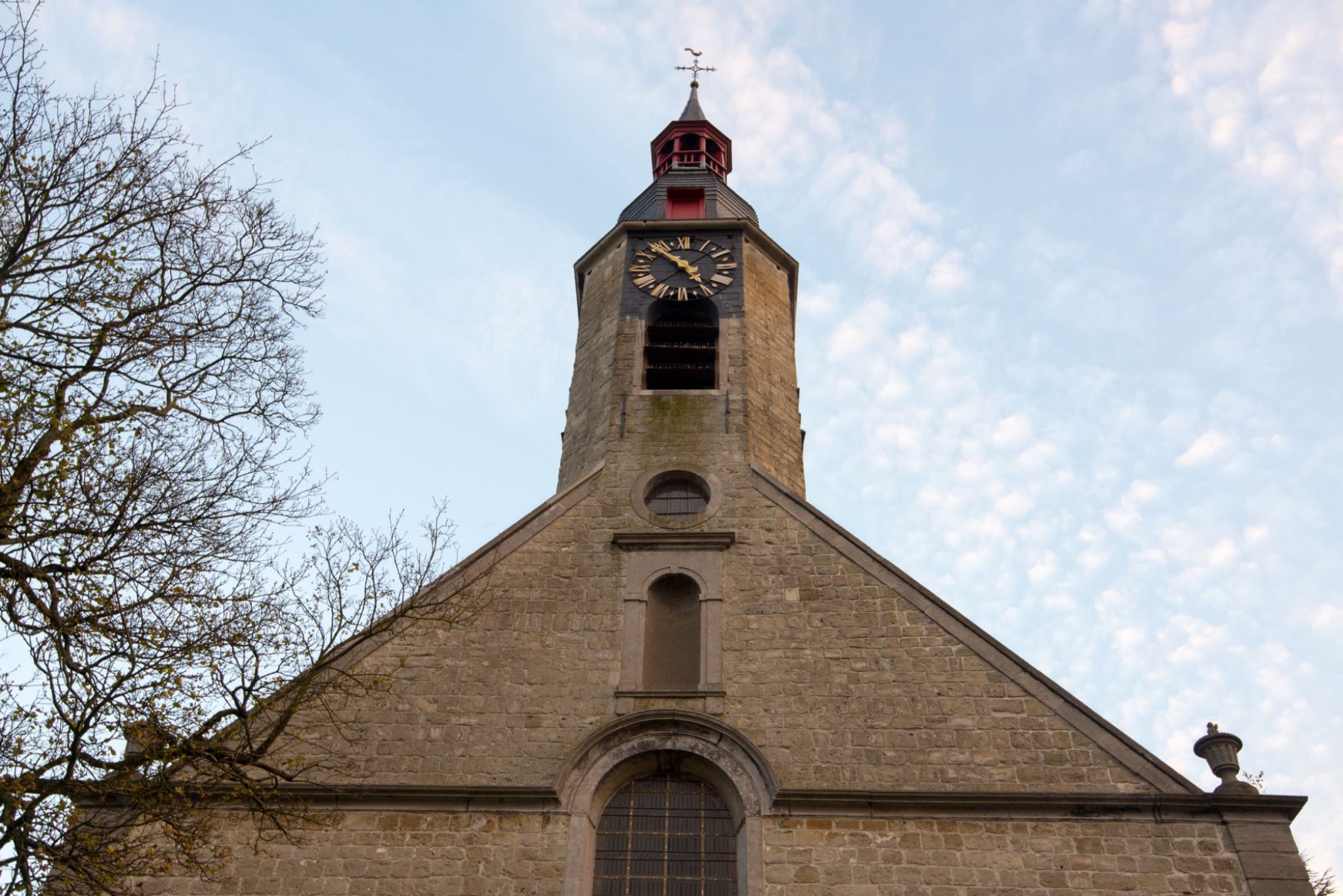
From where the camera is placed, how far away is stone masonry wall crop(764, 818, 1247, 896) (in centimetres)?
1036

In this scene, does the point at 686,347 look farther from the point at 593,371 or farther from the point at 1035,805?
the point at 1035,805

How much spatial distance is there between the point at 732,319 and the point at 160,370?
10.1m

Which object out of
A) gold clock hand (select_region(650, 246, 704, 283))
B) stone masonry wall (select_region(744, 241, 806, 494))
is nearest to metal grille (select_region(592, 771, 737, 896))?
stone masonry wall (select_region(744, 241, 806, 494))

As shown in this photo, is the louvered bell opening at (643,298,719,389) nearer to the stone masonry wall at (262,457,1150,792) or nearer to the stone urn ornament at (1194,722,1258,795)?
the stone masonry wall at (262,457,1150,792)

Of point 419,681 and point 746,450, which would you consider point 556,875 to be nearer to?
point 419,681

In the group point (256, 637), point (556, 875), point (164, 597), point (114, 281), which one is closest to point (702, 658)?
point (556, 875)

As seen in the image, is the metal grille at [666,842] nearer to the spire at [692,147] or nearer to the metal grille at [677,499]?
the metal grille at [677,499]

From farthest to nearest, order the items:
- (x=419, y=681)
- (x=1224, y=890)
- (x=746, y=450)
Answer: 1. (x=746, y=450)
2. (x=419, y=681)
3. (x=1224, y=890)

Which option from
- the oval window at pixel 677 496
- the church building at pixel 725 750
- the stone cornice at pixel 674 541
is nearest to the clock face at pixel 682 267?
the oval window at pixel 677 496

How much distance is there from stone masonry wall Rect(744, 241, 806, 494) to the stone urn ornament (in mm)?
5608

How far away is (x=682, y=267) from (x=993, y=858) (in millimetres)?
10497

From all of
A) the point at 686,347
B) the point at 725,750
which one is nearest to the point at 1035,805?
the point at 725,750

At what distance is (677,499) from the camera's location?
1482cm

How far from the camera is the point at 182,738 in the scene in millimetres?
8031
